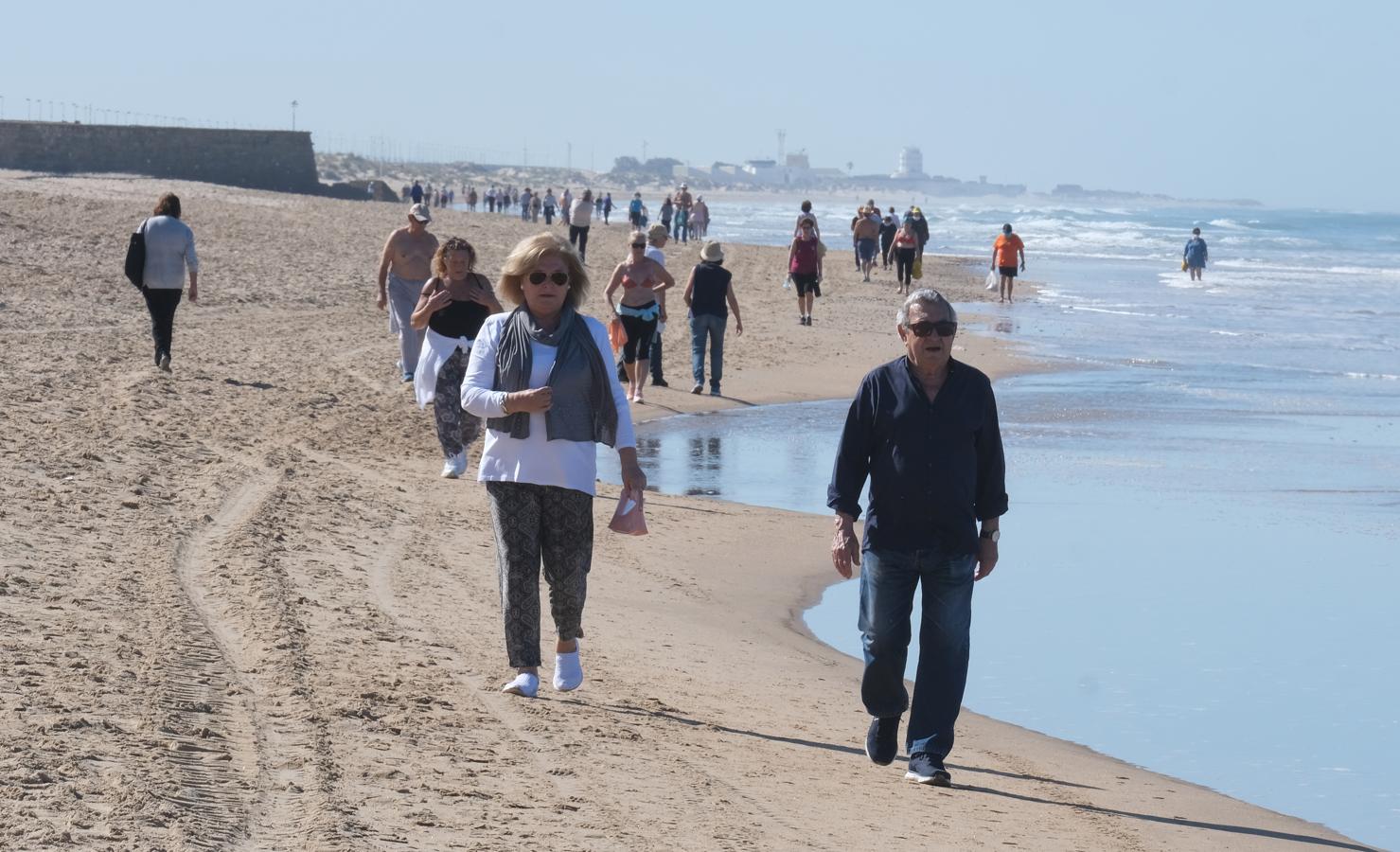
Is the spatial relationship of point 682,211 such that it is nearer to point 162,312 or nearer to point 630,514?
point 162,312

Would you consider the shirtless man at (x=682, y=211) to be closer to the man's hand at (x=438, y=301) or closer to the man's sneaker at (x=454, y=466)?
the man's sneaker at (x=454, y=466)

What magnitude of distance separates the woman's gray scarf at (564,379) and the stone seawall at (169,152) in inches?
1874

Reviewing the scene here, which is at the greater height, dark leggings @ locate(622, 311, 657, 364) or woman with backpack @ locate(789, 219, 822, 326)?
woman with backpack @ locate(789, 219, 822, 326)

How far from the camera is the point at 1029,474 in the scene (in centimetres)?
1243

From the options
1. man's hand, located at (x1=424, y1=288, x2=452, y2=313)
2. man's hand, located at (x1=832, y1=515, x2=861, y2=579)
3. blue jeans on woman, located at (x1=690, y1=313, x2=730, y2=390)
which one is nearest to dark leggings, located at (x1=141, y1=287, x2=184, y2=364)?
blue jeans on woman, located at (x1=690, y1=313, x2=730, y2=390)

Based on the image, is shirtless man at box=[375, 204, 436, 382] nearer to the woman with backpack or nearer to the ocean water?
the ocean water

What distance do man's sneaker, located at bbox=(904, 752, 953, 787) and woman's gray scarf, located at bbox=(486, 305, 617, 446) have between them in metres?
1.50

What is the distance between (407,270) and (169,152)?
44.5 meters

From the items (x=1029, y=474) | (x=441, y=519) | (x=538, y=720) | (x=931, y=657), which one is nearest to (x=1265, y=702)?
(x=931, y=657)

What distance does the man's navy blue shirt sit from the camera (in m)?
5.29

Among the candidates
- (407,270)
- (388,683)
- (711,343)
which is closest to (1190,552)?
(388,683)

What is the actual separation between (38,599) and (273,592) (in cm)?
95

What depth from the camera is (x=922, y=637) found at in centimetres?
553

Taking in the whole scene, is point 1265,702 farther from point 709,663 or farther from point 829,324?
point 829,324
